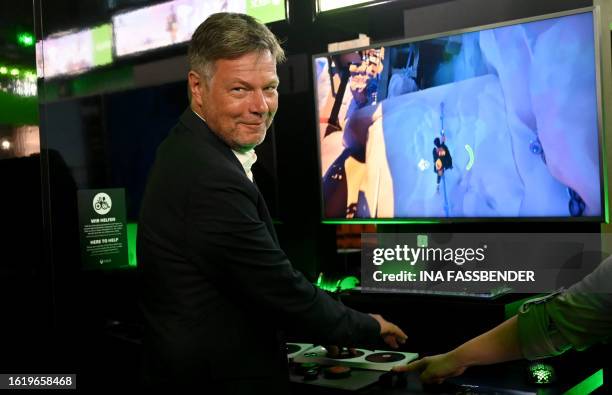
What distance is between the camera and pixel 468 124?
2.56 m

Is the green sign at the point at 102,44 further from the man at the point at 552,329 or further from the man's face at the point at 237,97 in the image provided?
the man at the point at 552,329

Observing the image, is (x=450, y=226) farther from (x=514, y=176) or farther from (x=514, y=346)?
(x=514, y=346)

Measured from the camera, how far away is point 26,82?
276 cm

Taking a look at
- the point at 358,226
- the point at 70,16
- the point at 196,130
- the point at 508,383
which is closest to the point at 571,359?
the point at 508,383

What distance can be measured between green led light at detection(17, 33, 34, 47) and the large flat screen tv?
1.25 meters

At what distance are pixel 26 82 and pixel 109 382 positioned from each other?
4.86 ft

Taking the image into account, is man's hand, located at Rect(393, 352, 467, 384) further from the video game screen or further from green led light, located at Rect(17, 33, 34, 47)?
the video game screen

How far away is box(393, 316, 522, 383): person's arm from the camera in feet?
5.90

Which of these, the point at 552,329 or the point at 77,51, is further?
the point at 77,51

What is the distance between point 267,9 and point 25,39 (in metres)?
1.17

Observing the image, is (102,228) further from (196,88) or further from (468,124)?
(468,124)

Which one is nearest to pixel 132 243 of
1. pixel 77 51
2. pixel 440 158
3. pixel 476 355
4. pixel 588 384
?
pixel 77 51

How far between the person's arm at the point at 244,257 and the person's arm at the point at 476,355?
417 mm

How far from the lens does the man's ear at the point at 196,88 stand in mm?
1865
